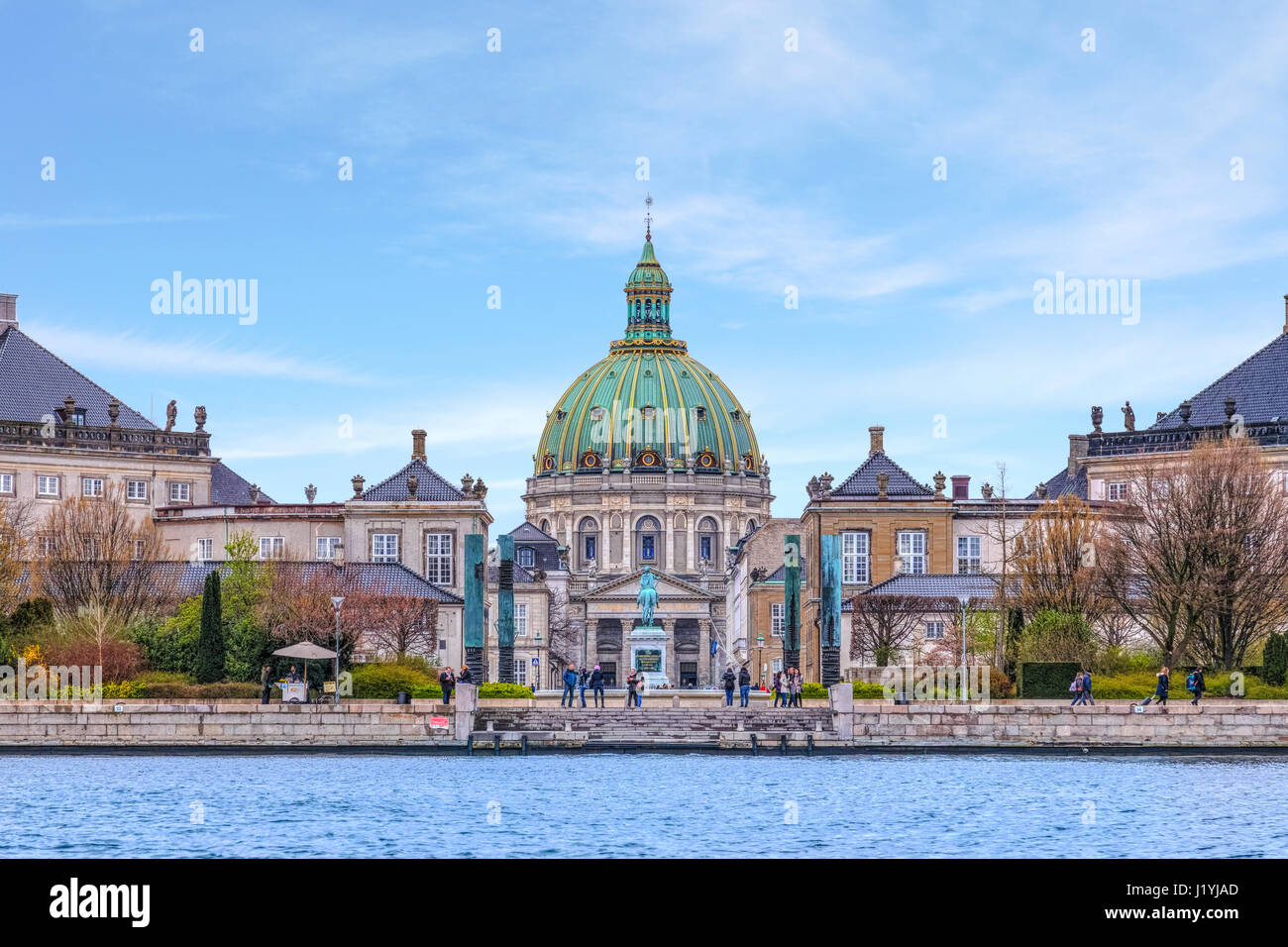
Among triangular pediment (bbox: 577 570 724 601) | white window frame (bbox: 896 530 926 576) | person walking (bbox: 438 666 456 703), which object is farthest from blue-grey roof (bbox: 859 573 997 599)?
triangular pediment (bbox: 577 570 724 601)

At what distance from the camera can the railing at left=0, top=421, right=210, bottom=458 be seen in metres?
107

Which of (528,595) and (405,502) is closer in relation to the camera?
(405,502)

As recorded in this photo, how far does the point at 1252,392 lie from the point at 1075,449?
961 inches

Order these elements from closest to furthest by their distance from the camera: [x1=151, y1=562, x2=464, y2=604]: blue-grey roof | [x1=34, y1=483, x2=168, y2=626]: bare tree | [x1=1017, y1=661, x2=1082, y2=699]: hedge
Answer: [x1=1017, y1=661, x2=1082, y2=699]: hedge
[x1=34, y1=483, x2=168, y2=626]: bare tree
[x1=151, y1=562, x2=464, y2=604]: blue-grey roof

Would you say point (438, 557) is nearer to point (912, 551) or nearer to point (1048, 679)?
point (912, 551)

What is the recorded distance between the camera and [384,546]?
381ft

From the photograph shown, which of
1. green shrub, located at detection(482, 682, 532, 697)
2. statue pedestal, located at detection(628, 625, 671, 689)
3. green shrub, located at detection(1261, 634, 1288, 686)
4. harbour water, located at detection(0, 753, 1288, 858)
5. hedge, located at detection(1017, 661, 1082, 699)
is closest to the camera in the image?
harbour water, located at detection(0, 753, 1288, 858)

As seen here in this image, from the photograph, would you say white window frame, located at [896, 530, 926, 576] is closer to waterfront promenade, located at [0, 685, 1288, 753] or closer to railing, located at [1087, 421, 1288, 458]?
railing, located at [1087, 421, 1288, 458]

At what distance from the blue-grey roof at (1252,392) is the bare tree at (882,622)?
605 inches

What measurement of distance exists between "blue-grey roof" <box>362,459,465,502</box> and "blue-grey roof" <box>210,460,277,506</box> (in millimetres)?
9749
